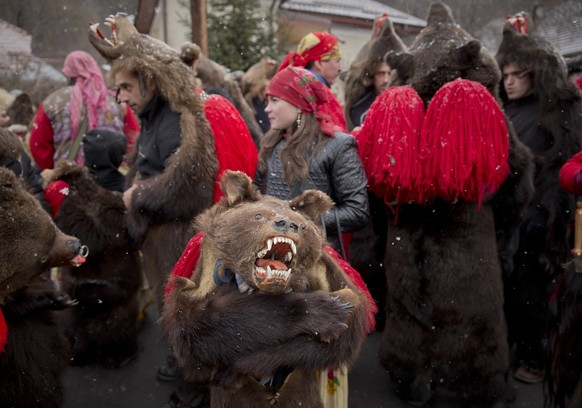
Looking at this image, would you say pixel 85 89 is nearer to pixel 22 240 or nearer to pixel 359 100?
pixel 359 100

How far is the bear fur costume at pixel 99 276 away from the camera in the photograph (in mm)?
3836

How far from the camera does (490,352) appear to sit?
332 cm

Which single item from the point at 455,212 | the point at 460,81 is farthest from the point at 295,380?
the point at 460,81

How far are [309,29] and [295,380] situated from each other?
18482 millimetres

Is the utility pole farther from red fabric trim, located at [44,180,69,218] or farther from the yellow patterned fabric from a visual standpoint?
the yellow patterned fabric

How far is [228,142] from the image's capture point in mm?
3619

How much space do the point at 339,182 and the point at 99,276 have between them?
1.99 m

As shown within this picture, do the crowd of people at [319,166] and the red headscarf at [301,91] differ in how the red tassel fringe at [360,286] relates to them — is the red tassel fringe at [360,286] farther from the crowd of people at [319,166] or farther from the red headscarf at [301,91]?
the red headscarf at [301,91]

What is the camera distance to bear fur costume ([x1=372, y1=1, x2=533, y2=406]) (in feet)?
10.9

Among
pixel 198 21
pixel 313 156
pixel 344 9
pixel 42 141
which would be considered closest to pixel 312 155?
pixel 313 156

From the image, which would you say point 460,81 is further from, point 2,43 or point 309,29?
point 2,43

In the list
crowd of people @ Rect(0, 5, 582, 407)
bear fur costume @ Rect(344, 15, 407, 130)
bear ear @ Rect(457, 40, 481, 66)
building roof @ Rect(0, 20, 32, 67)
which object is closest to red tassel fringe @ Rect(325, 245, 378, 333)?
crowd of people @ Rect(0, 5, 582, 407)

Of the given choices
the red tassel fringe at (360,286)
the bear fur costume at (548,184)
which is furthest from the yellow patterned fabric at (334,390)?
the bear fur costume at (548,184)

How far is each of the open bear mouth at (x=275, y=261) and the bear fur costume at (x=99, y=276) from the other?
2.35 m
